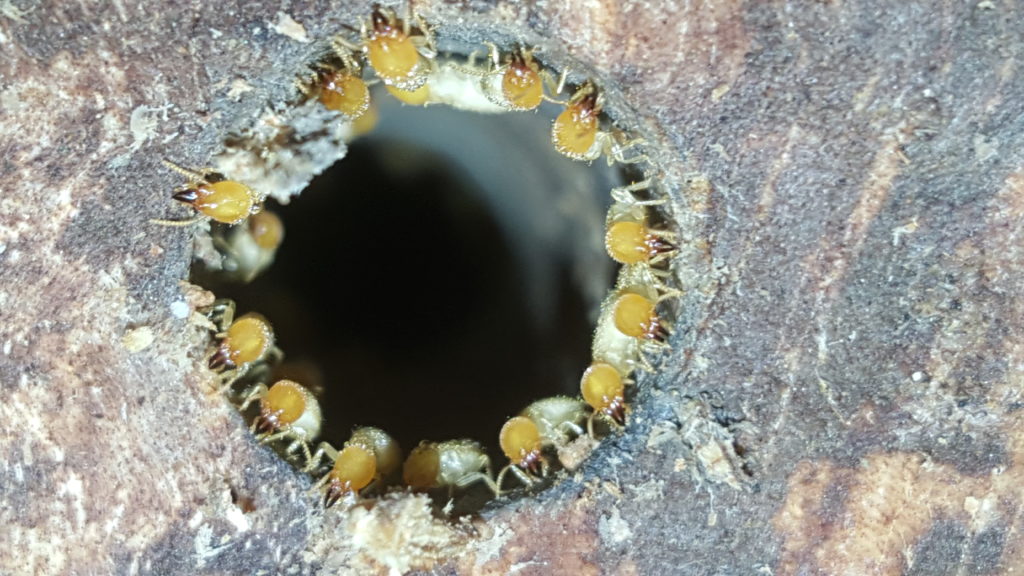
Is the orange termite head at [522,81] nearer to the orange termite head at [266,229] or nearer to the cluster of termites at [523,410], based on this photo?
the cluster of termites at [523,410]

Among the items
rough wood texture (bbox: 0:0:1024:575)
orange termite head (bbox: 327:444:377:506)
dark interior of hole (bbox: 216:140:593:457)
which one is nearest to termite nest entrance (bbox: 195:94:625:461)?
dark interior of hole (bbox: 216:140:593:457)

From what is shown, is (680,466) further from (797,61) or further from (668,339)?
(797,61)

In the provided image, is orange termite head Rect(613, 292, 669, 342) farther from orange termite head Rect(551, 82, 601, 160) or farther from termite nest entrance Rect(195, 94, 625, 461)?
termite nest entrance Rect(195, 94, 625, 461)

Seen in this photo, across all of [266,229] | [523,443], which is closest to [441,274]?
[266,229]

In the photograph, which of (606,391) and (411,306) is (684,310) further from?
(411,306)

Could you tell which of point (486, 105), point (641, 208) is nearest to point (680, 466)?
point (641, 208)

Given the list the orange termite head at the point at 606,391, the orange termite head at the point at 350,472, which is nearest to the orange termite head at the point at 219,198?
the orange termite head at the point at 350,472

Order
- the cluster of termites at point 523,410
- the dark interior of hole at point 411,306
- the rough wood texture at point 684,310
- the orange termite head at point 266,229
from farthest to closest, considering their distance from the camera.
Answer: the dark interior of hole at point 411,306 → the orange termite head at point 266,229 → the cluster of termites at point 523,410 → the rough wood texture at point 684,310

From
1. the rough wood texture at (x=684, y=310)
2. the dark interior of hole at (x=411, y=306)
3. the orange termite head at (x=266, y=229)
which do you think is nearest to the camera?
the rough wood texture at (x=684, y=310)
